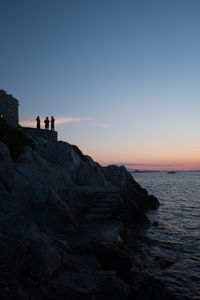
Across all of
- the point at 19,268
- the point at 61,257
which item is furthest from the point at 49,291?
the point at 61,257

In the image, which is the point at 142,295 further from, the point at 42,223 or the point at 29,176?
the point at 29,176

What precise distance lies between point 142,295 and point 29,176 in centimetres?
1177

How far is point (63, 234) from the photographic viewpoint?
1291 cm

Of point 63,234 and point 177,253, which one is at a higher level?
point 63,234

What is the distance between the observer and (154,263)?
42.1ft

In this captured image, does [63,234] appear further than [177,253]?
No

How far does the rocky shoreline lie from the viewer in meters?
6.81

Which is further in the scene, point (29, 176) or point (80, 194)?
point (80, 194)

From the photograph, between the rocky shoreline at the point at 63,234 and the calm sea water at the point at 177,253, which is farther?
the calm sea water at the point at 177,253

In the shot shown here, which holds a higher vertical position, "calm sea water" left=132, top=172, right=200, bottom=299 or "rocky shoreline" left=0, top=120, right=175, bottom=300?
"rocky shoreline" left=0, top=120, right=175, bottom=300

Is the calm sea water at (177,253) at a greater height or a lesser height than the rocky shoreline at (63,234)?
lesser

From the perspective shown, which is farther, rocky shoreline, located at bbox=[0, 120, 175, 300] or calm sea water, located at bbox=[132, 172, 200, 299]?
calm sea water, located at bbox=[132, 172, 200, 299]

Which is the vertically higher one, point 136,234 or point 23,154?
point 23,154

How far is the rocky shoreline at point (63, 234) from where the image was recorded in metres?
6.81
